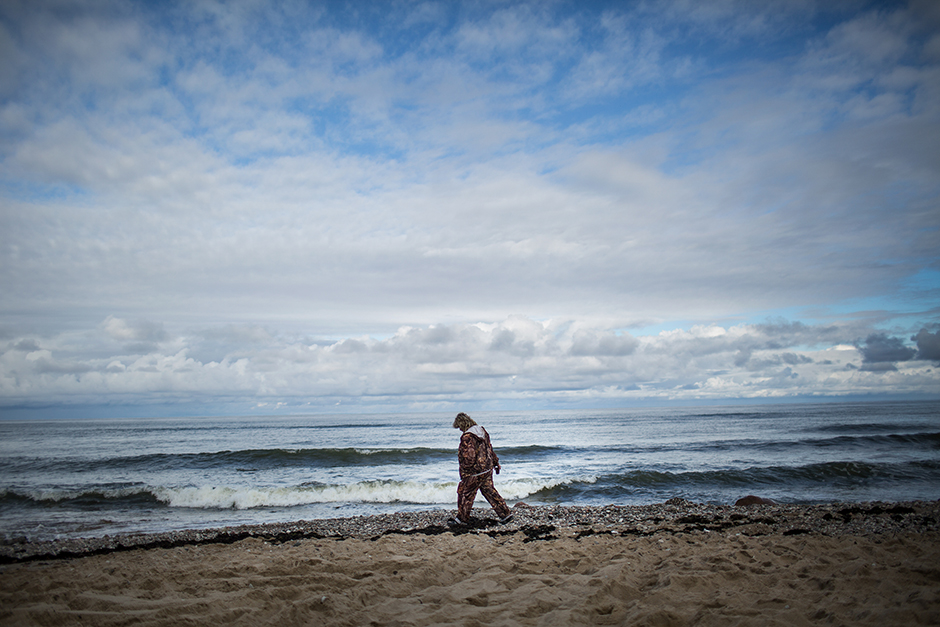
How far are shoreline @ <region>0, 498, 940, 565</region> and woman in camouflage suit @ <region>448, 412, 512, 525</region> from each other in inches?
10.8

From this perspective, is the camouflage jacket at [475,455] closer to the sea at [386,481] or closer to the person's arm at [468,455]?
the person's arm at [468,455]

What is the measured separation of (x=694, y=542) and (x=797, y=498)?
26.9ft

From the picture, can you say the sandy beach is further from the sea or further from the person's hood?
the sea

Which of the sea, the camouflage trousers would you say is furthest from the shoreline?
the sea

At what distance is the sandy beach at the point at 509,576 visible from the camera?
417 cm

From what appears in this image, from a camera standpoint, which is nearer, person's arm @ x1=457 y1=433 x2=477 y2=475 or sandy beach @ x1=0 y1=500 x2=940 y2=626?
sandy beach @ x1=0 y1=500 x2=940 y2=626

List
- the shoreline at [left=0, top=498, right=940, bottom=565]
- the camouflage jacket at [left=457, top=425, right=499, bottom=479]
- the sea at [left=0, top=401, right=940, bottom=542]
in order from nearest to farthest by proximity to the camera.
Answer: the shoreline at [left=0, top=498, right=940, bottom=565] < the camouflage jacket at [left=457, top=425, right=499, bottom=479] < the sea at [left=0, top=401, right=940, bottom=542]

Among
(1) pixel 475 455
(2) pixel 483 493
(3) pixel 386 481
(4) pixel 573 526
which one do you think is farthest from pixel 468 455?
(3) pixel 386 481

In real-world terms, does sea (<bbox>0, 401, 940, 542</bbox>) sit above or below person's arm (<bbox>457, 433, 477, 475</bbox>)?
below

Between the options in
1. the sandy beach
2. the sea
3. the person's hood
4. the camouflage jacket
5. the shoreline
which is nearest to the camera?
the sandy beach

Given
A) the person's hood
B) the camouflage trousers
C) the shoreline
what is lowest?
the shoreline

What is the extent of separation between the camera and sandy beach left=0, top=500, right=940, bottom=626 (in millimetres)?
4168

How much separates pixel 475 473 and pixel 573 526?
80.7 inches

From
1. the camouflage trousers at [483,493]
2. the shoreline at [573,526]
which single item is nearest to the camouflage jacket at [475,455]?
the camouflage trousers at [483,493]
